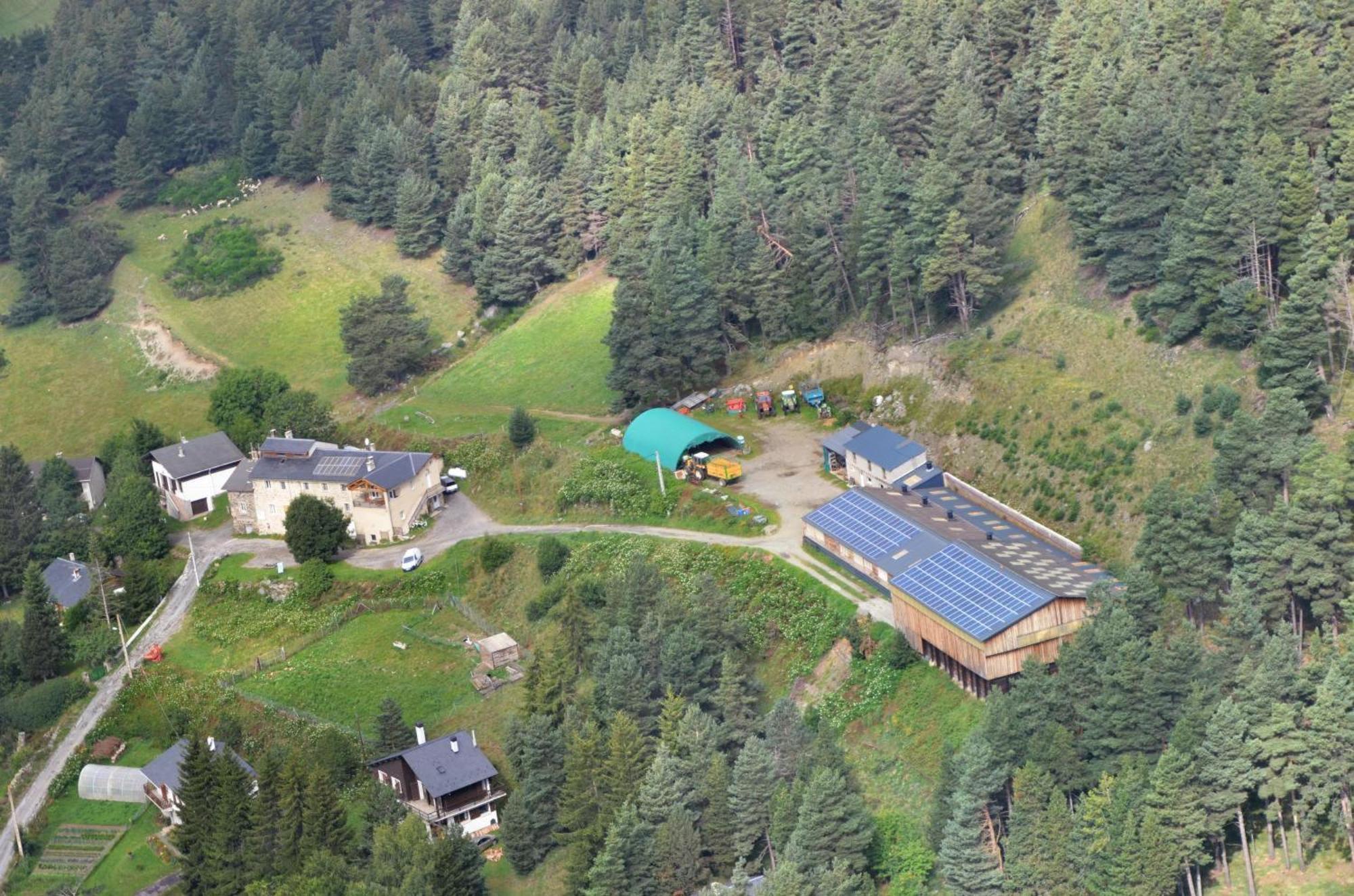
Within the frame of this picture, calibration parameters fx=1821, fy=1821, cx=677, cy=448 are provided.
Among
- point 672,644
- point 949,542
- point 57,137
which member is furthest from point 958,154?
point 57,137

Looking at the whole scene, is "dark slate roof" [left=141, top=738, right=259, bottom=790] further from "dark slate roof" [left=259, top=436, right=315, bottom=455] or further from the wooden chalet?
"dark slate roof" [left=259, top=436, right=315, bottom=455]

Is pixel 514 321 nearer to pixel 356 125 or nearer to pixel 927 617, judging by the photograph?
pixel 356 125

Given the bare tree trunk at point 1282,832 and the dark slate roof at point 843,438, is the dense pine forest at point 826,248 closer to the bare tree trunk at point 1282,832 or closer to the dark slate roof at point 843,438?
the bare tree trunk at point 1282,832

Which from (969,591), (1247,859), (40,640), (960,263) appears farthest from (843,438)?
(40,640)

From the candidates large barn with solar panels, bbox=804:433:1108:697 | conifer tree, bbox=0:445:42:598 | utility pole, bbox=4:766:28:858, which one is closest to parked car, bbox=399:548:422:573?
utility pole, bbox=4:766:28:858

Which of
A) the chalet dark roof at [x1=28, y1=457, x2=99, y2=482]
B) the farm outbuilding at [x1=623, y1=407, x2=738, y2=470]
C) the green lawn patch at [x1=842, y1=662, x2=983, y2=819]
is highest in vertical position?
the farm outbuilding at [x1=623, y1=407, x2=738, y2=470]

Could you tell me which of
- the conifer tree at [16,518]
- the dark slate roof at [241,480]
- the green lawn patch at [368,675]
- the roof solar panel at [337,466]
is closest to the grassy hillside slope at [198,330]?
the conifer tree at [16,518]

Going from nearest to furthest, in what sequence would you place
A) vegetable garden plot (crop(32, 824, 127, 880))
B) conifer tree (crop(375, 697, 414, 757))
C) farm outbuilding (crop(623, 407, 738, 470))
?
1. vegetable garden plot (crop(32, 824, 127, 880))
2. conifer tree (crop(375, 697, 414, 757))
3. farm outbuilding (crop(623, 407, 738, 470))

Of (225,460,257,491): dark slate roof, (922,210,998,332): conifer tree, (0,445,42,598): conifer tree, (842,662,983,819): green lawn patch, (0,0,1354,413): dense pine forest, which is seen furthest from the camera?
(0,445,42,598): conifer tree
